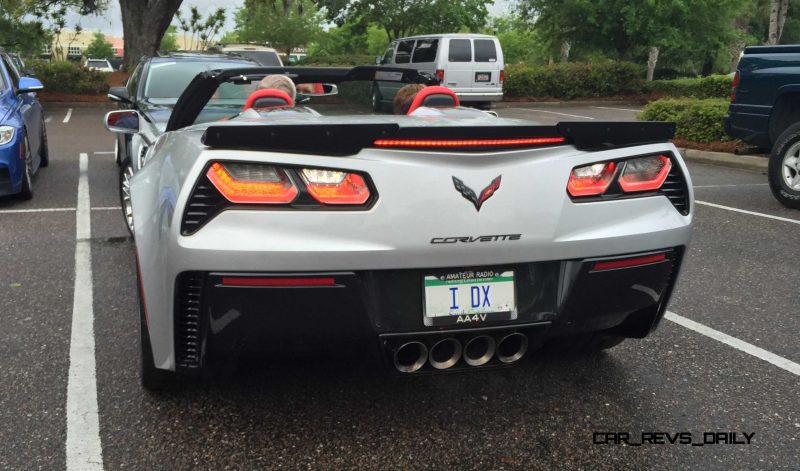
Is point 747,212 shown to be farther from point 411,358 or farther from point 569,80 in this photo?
point 569,80

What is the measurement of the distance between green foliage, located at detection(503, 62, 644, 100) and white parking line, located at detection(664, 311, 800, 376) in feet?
75.5

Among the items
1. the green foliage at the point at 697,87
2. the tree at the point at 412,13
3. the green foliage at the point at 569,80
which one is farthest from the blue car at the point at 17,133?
the tree at the point at 412,13

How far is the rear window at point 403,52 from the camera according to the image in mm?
23109

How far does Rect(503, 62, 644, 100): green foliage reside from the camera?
26.6m

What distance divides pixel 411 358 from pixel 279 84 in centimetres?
183

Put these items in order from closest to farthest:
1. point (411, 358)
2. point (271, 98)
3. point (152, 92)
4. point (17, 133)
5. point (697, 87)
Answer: point (411, 358)
point (271, 98)
point (17, 133)
point (152, 92)
point (697, 87)

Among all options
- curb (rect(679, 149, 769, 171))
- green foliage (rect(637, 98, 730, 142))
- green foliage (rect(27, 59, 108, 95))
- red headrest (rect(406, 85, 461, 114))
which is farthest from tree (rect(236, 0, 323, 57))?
red headrest (rect(406, 85, 461, 114))

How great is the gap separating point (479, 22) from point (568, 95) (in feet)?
38.8

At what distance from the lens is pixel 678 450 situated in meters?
2.81

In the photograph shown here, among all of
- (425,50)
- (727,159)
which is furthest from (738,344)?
(425,50)

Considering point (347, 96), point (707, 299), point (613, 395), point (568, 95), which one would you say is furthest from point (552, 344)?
point (568, 95)

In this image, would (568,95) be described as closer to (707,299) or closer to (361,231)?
(707,299)

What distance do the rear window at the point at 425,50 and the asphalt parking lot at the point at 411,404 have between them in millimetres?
18278

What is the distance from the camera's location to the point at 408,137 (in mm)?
2547
